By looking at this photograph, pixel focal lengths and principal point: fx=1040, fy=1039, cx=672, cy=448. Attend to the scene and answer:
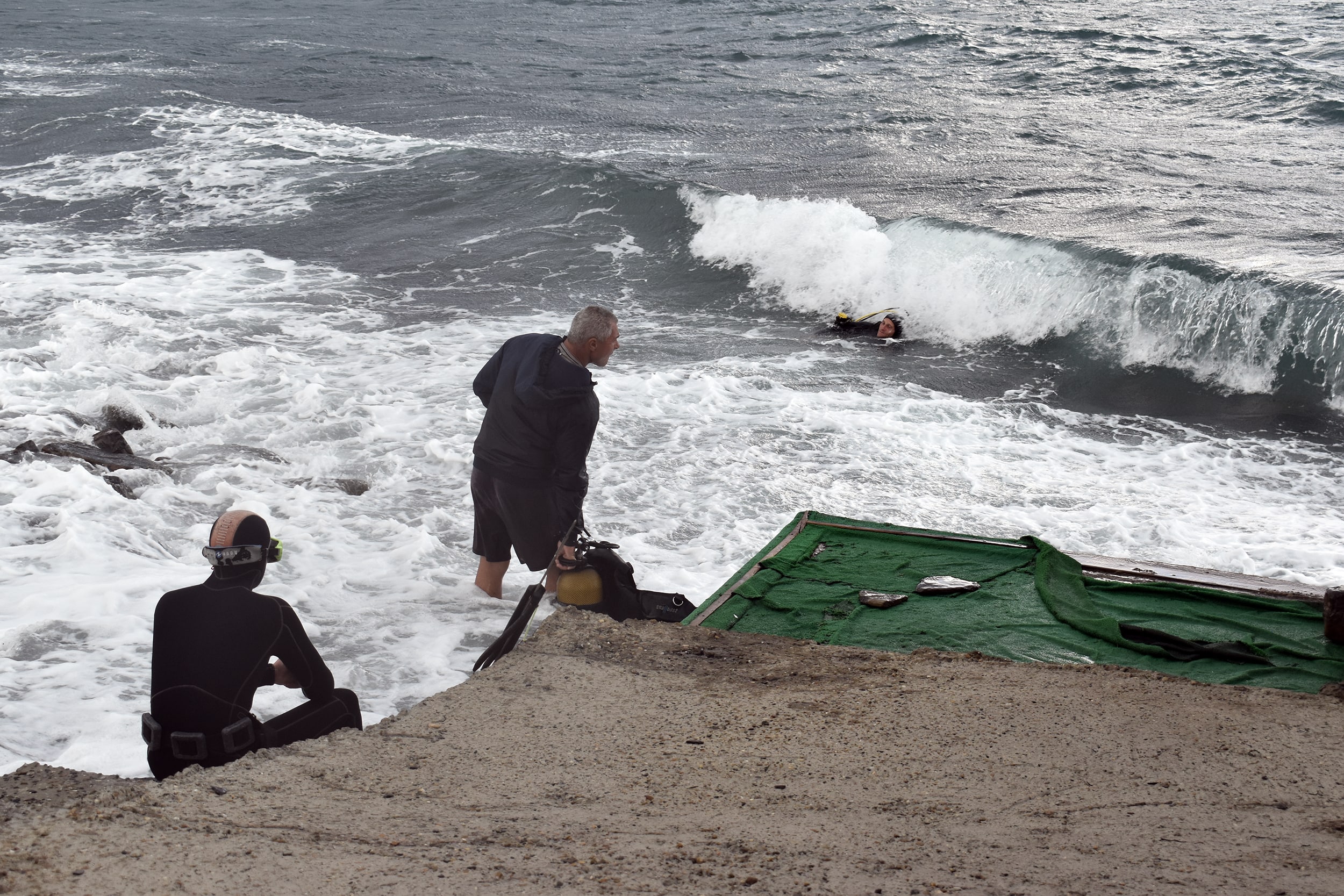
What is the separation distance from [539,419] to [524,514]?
53cm

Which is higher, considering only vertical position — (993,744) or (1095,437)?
(993,744)

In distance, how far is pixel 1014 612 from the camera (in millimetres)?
4832

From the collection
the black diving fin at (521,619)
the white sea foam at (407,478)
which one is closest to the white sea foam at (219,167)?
the white sea foam at (407,478)

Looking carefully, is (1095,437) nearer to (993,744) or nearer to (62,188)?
(993,744)

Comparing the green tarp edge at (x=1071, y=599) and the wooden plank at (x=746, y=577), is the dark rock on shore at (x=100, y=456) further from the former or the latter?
the green tarp edge at (x=1071, y=599)

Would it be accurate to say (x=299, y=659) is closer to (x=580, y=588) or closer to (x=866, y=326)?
(x=580, y=588)

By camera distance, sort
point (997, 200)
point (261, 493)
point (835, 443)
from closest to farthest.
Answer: point (261, 493) < point (835, 443) < point (997, 200)

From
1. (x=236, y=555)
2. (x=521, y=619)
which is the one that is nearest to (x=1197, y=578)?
(x=521, y=619)

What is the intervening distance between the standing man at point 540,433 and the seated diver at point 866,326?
7662mm

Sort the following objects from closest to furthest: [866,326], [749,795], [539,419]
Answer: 1. [749,795]
2. [539,419]
3. [866,326]

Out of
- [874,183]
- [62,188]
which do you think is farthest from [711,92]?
[62,188]

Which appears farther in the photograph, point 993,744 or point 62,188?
point 62,188

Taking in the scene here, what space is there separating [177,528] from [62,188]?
14.0 meters

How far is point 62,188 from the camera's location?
17688 millimetres
